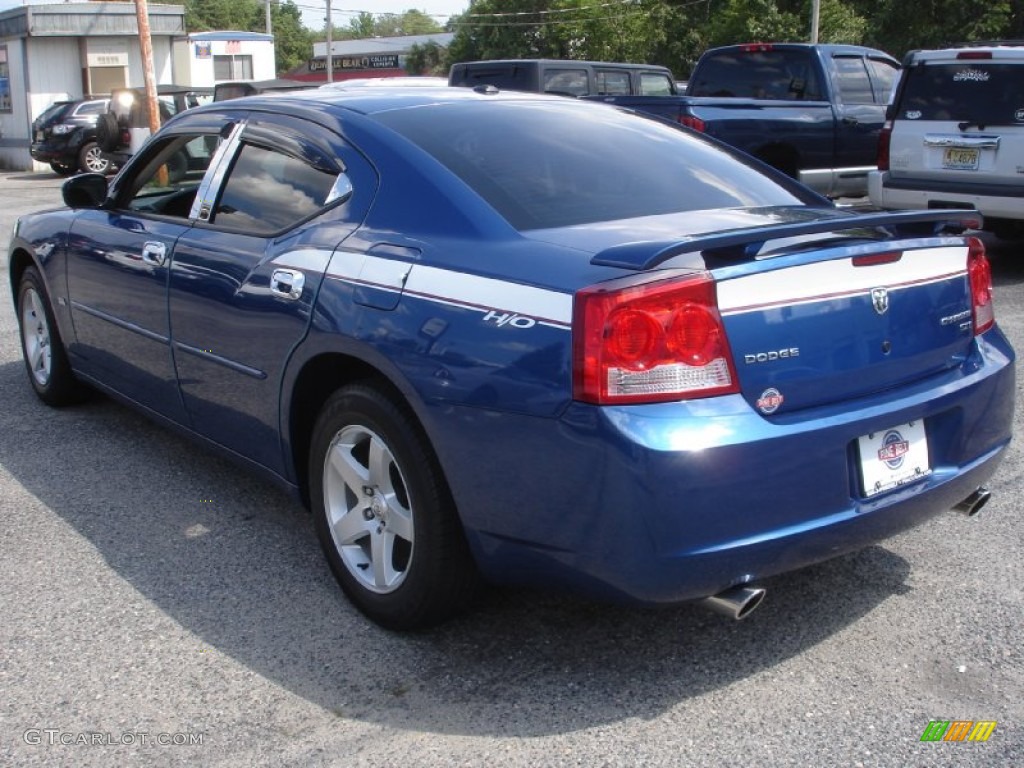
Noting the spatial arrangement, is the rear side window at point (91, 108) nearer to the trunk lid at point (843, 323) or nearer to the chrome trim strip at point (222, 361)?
the chrome trim strip at point (222, 361)

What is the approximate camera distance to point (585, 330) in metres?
2.87

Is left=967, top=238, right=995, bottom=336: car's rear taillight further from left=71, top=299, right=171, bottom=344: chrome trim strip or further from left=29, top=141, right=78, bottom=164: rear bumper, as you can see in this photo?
left=29, top=141, right=78, bottom=164: rear bumper

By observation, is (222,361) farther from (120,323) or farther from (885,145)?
(885,145)

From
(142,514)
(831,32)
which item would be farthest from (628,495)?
(831,32)

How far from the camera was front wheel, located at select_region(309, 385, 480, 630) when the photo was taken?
3.31 m

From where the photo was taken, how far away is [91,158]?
81.1 feet

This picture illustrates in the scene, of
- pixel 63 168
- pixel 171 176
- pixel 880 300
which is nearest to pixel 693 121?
pixel 171 176

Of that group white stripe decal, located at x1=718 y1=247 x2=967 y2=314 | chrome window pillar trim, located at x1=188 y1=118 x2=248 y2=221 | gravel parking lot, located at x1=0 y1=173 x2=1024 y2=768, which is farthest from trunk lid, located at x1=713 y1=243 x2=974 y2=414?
chrome window pillar trim, located at x1=188 y1=118 x2=248 y2=221

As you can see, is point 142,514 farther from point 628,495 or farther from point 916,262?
point 916,262

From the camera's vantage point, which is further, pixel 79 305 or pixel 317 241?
pixel 79 305

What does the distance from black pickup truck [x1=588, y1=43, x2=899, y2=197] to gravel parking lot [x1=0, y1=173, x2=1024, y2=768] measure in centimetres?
717

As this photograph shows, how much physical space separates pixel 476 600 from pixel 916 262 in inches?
63.8

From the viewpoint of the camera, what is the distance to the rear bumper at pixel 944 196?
9.33 meters

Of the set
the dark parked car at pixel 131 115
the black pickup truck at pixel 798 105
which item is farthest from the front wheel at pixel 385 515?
the dark parked car at pixel 131 115
